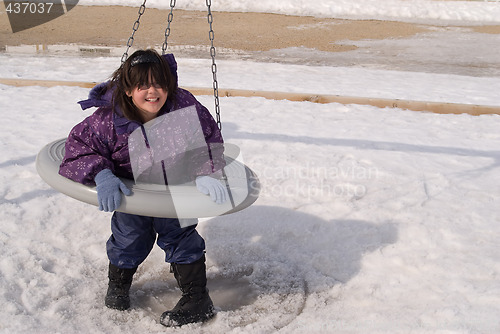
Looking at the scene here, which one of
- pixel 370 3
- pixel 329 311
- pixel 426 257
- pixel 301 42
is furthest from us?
pixel 370 3

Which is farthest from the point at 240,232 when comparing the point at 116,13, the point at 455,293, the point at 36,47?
the point at 116,13

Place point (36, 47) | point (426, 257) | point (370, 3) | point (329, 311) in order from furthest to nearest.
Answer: point (370, 3) → point (36, 47) → point (426, 257) → point (329, 311)

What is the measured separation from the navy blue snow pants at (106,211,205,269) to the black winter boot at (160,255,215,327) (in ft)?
0.15

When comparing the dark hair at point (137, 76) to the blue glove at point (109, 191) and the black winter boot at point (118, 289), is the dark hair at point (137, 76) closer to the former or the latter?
the blue glove at point (109, 191)

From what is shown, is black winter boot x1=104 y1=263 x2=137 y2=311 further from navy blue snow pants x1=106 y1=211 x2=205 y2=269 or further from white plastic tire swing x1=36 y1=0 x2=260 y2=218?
white plastic tire swing x1=36 y1=0 x2=260 y2=218

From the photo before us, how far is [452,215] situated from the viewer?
3840 millimetres

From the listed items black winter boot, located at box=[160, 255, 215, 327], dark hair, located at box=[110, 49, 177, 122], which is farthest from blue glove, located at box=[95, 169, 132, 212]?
black winter boot, located at box=[160, 255, 215, 327]

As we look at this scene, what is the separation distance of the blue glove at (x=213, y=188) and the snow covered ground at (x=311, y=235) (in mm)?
674

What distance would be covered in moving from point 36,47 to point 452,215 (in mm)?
7008

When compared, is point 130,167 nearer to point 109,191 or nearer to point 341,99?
point 109,191

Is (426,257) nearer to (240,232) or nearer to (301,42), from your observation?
(240,232)

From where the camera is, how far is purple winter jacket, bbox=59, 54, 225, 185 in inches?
98.9

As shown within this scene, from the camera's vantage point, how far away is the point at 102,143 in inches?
101

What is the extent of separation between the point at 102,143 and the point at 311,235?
153 cm
